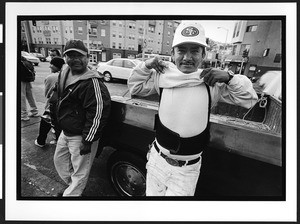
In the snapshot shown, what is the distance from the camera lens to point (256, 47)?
1.91 meters

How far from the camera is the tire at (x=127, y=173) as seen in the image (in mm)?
1688

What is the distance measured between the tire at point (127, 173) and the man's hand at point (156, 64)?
0.90 meters

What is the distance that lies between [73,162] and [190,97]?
4.51 ft

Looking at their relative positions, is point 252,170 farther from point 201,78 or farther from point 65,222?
point 65,222

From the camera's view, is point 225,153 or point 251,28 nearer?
point 225,153

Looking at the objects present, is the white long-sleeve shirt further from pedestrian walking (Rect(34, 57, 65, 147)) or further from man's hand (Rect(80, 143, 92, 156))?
pedestrian walking (Rect(34, 57, 65, 147))

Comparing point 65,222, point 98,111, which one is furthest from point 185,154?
point 65,222

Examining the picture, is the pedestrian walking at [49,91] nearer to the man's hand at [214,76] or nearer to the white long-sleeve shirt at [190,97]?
the white long-sleeve shirt at [190,97]

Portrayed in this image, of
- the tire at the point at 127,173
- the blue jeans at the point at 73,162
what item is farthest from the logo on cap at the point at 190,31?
the blue jeans at the point at 73,162

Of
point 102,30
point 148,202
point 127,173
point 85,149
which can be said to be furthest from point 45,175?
point 102,30

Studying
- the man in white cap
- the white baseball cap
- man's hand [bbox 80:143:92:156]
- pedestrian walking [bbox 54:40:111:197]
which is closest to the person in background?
pedestrian walking [bbox 54:40:111:197]

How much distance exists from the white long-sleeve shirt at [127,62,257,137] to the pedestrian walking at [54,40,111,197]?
0.55m

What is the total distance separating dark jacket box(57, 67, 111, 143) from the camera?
4.91 feet

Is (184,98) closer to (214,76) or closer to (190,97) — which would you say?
(190,97)
